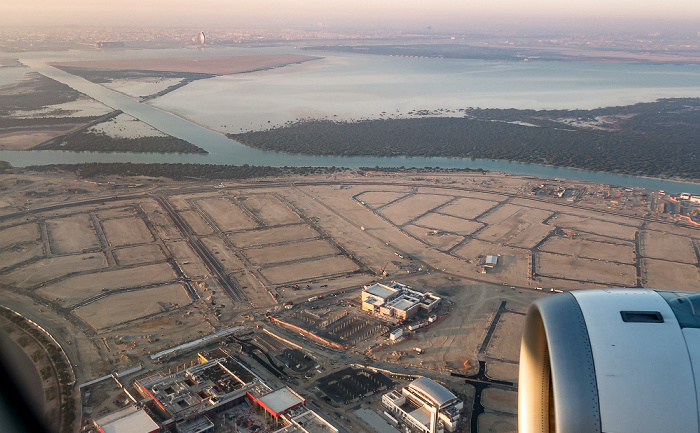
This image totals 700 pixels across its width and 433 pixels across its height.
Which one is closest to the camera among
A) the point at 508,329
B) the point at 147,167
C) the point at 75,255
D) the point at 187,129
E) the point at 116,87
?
the point at 508,329

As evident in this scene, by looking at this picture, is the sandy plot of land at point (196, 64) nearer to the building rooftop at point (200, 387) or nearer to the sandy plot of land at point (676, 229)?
the sandy plot of land at point (676, 229)

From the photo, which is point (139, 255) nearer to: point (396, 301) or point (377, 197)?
point (396, 301)

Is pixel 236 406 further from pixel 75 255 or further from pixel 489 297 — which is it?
pixel 75 255

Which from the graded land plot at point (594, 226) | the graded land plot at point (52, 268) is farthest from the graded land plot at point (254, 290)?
the graded land plot at point (594, 226)

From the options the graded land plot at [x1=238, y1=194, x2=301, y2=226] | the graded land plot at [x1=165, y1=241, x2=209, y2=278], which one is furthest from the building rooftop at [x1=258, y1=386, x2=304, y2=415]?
the graded land plot at [x1=238, y1=194, x2=301, y2=226]

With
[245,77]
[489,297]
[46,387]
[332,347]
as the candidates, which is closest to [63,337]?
[46,387]

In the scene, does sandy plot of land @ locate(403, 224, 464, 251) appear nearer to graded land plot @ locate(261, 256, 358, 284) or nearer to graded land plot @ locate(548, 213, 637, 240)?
graded land plot @ locate(261, 256, 358, 284)
